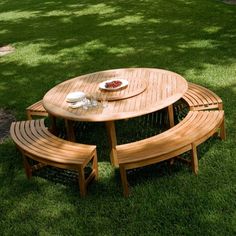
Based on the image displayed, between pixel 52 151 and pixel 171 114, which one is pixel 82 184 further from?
pixel 171 114

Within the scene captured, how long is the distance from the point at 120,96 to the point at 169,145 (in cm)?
116

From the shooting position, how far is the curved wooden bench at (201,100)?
578cm

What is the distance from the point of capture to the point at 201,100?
5945mm

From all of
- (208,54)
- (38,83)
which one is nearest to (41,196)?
(38,83)

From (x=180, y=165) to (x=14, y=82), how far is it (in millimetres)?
5071

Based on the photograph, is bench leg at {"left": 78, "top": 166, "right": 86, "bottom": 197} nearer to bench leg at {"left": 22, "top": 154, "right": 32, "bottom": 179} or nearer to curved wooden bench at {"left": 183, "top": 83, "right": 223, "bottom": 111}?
bench leg at {"left": 22, "top": 154, "right": 32, "bottom": 179}

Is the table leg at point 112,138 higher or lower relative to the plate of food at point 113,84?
lower

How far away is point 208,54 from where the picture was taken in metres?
9.03

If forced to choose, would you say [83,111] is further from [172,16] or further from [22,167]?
[172,16]

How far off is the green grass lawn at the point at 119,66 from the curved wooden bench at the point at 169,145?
36cm

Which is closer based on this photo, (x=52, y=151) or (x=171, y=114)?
(x=52, y=151)

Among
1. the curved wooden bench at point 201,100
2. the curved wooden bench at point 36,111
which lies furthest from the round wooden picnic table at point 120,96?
the curved wooden bench at point 36,111

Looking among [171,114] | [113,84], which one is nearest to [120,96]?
[113,84]

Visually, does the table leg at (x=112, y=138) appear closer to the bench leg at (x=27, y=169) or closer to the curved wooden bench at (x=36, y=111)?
the bench leg at (x=27, y=169)
